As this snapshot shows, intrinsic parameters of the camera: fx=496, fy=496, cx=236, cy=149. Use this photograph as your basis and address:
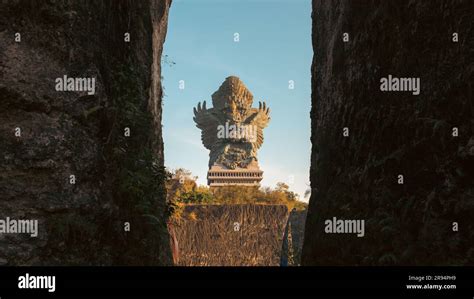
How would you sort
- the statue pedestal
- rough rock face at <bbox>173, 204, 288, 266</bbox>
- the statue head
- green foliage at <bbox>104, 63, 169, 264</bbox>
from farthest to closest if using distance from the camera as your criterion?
1. the statue pedestal
2. the statue head
3. rough rock face at <bbox>173, 204, 288, 266</bbox>
4. green foliage at <bbox>104, 63, 169, 264</bbox>

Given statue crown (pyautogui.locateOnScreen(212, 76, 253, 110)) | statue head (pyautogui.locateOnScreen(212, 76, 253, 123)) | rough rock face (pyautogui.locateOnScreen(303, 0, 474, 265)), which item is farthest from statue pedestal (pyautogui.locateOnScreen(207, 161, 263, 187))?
rough rock face (pyautogui.locateOnScreen(303, 0, 474, 265))

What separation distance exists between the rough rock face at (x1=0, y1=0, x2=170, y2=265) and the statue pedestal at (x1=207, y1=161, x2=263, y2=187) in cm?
4680

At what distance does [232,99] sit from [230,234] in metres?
27.7

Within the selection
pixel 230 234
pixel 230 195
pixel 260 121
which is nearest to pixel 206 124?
pixel 260 121

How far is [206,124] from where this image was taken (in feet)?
184

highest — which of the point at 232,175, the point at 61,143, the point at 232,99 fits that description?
the point at 232,99

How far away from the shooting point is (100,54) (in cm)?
841

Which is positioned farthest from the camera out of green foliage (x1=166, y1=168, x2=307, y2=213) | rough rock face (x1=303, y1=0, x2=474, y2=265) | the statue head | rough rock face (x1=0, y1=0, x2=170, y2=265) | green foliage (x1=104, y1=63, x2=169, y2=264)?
the statue head

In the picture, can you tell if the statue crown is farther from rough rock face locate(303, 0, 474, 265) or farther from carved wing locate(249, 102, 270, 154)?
rough rock face locate(303, 0, 474, 265)

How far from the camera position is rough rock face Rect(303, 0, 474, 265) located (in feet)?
21.6

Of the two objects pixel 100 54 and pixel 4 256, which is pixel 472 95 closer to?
pixel 100 54

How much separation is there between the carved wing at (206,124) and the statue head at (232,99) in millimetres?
1293

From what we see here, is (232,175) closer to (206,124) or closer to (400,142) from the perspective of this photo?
(206,124)

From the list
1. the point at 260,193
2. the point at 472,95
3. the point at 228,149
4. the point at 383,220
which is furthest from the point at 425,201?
the point at 228,149
